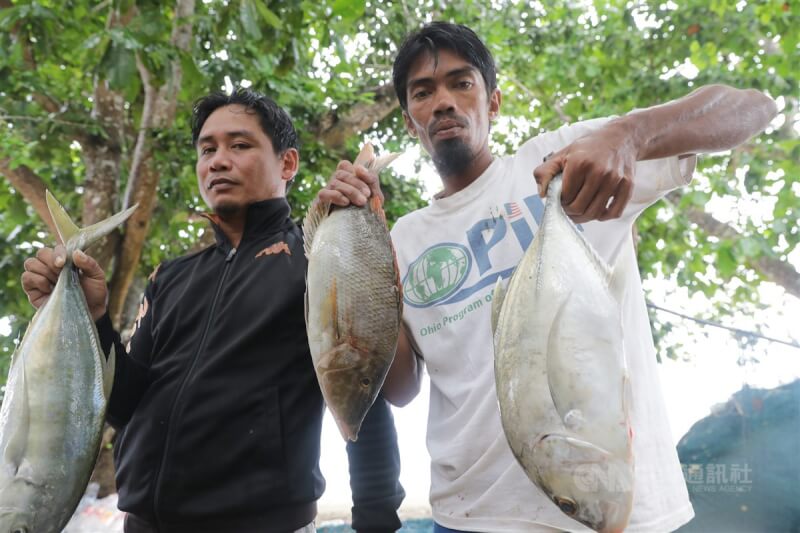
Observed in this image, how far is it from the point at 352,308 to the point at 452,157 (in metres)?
0.76

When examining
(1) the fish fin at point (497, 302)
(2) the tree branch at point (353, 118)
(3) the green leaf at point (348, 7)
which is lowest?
(1) the fish fin at point (497, 302)

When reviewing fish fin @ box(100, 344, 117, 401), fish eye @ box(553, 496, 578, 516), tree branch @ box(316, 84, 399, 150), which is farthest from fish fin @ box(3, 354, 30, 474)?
tree branch @ box(316, 84, 399, 150)

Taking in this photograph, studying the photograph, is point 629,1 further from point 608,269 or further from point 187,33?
point 608,269

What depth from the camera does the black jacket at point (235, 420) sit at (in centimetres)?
183

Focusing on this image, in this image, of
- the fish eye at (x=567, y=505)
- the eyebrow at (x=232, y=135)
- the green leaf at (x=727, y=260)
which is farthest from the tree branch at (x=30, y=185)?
the green leaf at (x=727, y=260)

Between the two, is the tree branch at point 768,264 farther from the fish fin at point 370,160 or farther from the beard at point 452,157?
the fish fin at point 370,160

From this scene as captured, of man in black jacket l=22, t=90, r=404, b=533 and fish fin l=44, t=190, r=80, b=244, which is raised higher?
fish fin l=44, t=190, r=80, b=244

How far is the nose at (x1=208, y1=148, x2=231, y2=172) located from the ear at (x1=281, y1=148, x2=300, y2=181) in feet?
0.80

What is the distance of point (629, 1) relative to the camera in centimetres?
685

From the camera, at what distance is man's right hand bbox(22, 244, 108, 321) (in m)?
1.70

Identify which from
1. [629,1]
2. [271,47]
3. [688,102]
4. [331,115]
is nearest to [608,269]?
[688,102]

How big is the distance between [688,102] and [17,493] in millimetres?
1768

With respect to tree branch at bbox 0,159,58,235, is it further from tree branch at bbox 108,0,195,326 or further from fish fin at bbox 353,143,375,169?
fish fin at bbox 353,143,375,169

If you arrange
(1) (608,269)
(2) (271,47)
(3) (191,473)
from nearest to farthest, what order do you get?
(1) (608,269)
(3) (191,473)
(2) (271,47)
